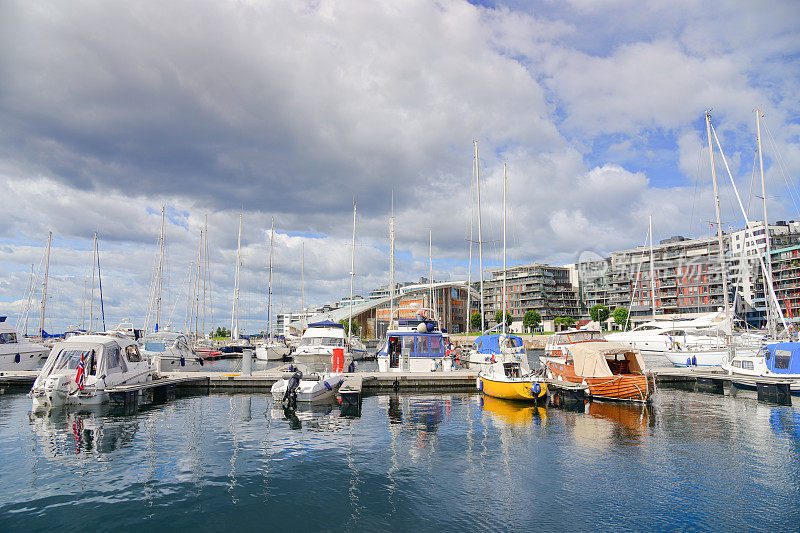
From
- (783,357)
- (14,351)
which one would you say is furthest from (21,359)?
(783,357)

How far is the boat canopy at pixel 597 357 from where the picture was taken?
31545mm

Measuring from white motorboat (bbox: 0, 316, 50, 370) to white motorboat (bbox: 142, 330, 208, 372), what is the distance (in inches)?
393

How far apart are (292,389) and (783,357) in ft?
117

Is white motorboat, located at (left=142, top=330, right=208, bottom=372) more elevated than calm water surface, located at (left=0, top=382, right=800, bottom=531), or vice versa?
white motorboat, located at (left=142, top=330, right=208, bottom=372)

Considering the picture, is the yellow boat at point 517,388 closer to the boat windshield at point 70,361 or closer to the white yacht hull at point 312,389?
the white yacht hull at point 312,389

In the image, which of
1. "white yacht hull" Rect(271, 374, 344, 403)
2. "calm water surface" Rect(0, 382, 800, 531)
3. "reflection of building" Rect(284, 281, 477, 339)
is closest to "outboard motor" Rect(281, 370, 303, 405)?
"white yacht hull" Rect(271, 374, 344, 403)

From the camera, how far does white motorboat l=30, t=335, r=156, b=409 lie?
1069 inches

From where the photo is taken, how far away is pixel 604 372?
31.5 meters

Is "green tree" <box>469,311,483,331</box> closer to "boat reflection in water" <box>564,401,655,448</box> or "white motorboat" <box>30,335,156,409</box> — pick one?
"boat reflection in water" <box>564,401,655,448</box>

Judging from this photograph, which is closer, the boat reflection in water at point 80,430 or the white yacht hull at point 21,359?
the boat reflection in water at point 80,430

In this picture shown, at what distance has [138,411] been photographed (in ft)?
95.0

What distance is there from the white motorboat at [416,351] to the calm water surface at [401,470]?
46.4 ft

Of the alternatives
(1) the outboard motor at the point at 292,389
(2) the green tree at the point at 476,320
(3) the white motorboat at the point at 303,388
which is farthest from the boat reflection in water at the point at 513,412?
(2) the green tree at the point at 476,320

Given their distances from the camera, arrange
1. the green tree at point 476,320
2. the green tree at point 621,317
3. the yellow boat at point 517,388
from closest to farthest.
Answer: the yellow boat at point 517,388 → the green tree at point 621,317 → the green tree at point 476,320
